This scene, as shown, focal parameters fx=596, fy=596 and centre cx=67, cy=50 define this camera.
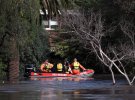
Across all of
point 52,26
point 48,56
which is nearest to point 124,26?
point 48,56

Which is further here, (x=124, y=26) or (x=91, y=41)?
(x=124, y=26)

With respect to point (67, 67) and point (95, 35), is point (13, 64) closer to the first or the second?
point (95, 35)

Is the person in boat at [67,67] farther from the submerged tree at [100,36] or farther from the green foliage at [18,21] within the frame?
the green foliage at [18,21]

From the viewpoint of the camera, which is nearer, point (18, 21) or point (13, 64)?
point (18, 21)

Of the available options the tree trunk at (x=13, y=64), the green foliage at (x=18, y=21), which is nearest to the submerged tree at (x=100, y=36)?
the green foliage at (x=18, y=21)

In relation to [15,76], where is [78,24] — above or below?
above

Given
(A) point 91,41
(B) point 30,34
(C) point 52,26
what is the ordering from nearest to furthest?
(A) point 91,41
(B) point 30,34
(C) point 52,26

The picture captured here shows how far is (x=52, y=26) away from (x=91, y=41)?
2516 cm

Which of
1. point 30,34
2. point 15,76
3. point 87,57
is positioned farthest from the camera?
point 87,57

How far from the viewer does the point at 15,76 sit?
38.4 meters

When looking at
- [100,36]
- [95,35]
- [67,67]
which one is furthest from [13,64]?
[67,67]

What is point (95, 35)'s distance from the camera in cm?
3375

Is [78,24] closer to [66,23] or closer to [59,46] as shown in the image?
[66,23]

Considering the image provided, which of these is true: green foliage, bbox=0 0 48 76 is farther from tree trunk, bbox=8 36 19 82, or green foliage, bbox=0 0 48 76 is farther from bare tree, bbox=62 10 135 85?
bare tree, bbox=62 10 135 85
